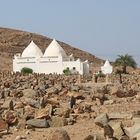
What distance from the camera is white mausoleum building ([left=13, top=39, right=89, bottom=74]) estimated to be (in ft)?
202

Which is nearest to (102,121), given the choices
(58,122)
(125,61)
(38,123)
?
(58,122)

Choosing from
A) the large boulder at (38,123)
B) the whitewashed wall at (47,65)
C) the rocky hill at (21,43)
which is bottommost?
the large boulder at (38,123)

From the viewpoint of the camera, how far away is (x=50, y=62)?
6272cm

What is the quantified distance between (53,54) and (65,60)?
5.91 ft

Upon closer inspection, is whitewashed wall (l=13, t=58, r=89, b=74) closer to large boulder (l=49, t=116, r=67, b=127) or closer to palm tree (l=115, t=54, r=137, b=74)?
palm tree (l=115, t=54, r=137, b=74)

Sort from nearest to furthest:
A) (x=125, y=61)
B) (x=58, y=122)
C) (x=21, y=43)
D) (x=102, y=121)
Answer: (x=102, y=121), (x=58, y=122), (x=125, y=61), (x=21, y=43)

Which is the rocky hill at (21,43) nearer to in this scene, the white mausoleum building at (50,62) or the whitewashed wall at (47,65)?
the white mausoleum building at (50,62)

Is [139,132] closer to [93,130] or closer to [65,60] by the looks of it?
[93,130]

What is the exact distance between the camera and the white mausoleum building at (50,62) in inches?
2425

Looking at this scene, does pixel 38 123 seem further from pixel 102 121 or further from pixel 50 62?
pixel 50 62

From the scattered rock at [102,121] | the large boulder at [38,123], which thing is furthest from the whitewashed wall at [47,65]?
the scattered rock at [102,121]

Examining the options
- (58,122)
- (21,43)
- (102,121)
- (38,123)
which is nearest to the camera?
(102,121)

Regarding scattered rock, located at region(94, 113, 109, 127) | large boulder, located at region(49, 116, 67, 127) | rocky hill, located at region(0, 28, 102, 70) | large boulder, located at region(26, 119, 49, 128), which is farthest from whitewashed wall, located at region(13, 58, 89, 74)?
scattered rock, located at region(94, 113, 109, 127)

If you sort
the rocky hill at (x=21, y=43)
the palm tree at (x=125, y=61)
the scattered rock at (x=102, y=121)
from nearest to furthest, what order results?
1. the scattered rock at (x=102, y=121)
2. the palm tree at (x=125, y=61)
3. the rocky hill at (x=21, y=43)
